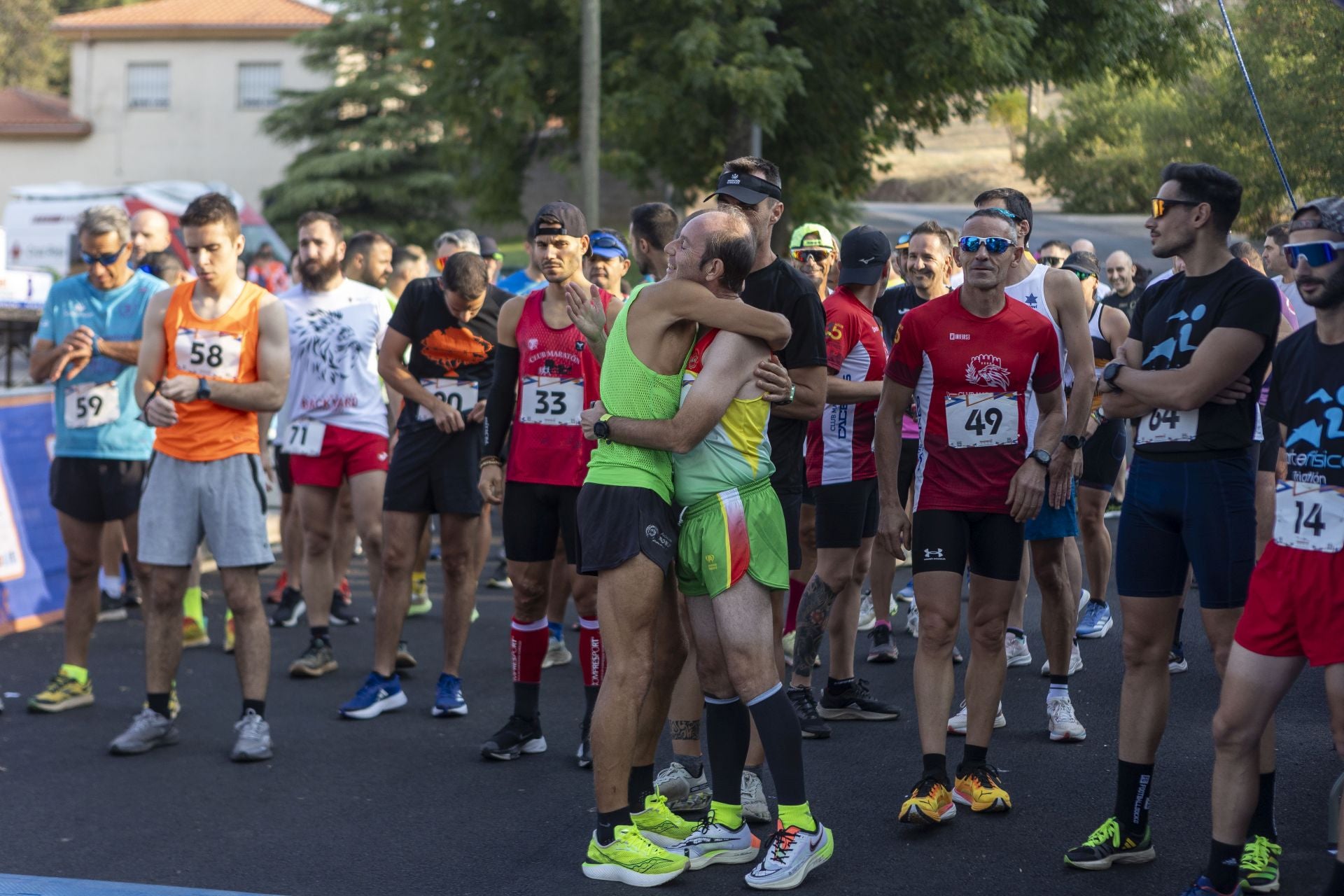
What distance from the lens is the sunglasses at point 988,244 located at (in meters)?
5.17

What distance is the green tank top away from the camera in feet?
15.3

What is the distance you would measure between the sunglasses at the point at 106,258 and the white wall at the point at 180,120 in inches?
1541

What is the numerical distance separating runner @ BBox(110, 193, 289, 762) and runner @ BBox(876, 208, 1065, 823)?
9.51ft

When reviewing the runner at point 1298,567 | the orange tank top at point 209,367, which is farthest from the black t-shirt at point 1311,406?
the orange tank top at point 209,367

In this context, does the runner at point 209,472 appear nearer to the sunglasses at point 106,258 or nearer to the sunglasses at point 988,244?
the sunglasses at point 106,258

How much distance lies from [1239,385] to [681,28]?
16.6 m

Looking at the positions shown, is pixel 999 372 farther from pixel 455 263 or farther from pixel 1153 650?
pixel 455 263

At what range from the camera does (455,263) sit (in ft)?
23.2

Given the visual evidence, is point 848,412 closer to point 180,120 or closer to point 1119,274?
point 1119,274

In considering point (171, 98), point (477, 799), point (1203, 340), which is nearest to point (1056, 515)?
point (1203, 340)

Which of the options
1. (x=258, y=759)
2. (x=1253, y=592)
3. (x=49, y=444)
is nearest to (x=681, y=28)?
(x=49, y=444)

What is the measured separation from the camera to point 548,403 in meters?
6.25

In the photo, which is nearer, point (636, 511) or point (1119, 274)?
point (636, 511)

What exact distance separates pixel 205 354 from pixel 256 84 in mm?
41598
